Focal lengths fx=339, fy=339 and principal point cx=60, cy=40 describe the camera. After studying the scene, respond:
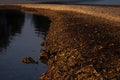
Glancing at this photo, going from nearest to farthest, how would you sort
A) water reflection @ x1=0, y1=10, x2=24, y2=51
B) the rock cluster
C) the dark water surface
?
the rock cluster, the dark water surface, water reflection @ x1=0, y1=10, x2=24, y2=51

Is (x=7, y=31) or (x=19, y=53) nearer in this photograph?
(x=19, y=53)

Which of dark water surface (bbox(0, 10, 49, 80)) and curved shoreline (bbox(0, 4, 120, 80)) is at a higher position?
curved shoreline (bbox(0, 4, 120, 80))

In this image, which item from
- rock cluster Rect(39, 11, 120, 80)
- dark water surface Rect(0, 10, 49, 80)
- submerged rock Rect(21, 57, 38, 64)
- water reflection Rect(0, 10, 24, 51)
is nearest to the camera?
rock cluster Rect(39, 11, 120, 80)

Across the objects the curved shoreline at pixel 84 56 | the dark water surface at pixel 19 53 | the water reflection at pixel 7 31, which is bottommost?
the water reflection at pixel 7 31

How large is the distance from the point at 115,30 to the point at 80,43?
8.23 metres

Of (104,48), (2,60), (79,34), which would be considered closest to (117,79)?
(104,48)

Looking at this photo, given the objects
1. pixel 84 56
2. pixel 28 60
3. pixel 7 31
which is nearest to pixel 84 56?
pixel 84 56

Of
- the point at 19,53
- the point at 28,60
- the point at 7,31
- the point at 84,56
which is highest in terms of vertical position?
the point at 84,56

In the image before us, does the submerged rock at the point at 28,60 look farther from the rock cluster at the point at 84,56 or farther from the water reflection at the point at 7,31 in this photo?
the water reflection at the point at 7,31

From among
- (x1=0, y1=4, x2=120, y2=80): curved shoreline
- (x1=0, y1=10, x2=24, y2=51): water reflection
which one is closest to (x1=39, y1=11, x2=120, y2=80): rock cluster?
(x1=0, y1=4, x2=120, y2=80): curved shoreline

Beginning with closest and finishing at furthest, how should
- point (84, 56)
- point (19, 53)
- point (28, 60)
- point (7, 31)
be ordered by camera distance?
point (84, 56) → point (28, 60) → point (19, 53) → point (7, 31)

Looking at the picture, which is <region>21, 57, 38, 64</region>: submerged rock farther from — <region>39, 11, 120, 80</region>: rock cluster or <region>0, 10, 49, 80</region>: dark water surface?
<region>39, 11, 120, 80</region>: rock cluster

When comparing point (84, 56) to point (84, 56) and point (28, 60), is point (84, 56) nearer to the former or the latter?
point (84, 56)

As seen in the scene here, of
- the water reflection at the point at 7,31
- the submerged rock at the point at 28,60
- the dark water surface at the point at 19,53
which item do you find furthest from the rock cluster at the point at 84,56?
the water reflection at the point at 7,31
